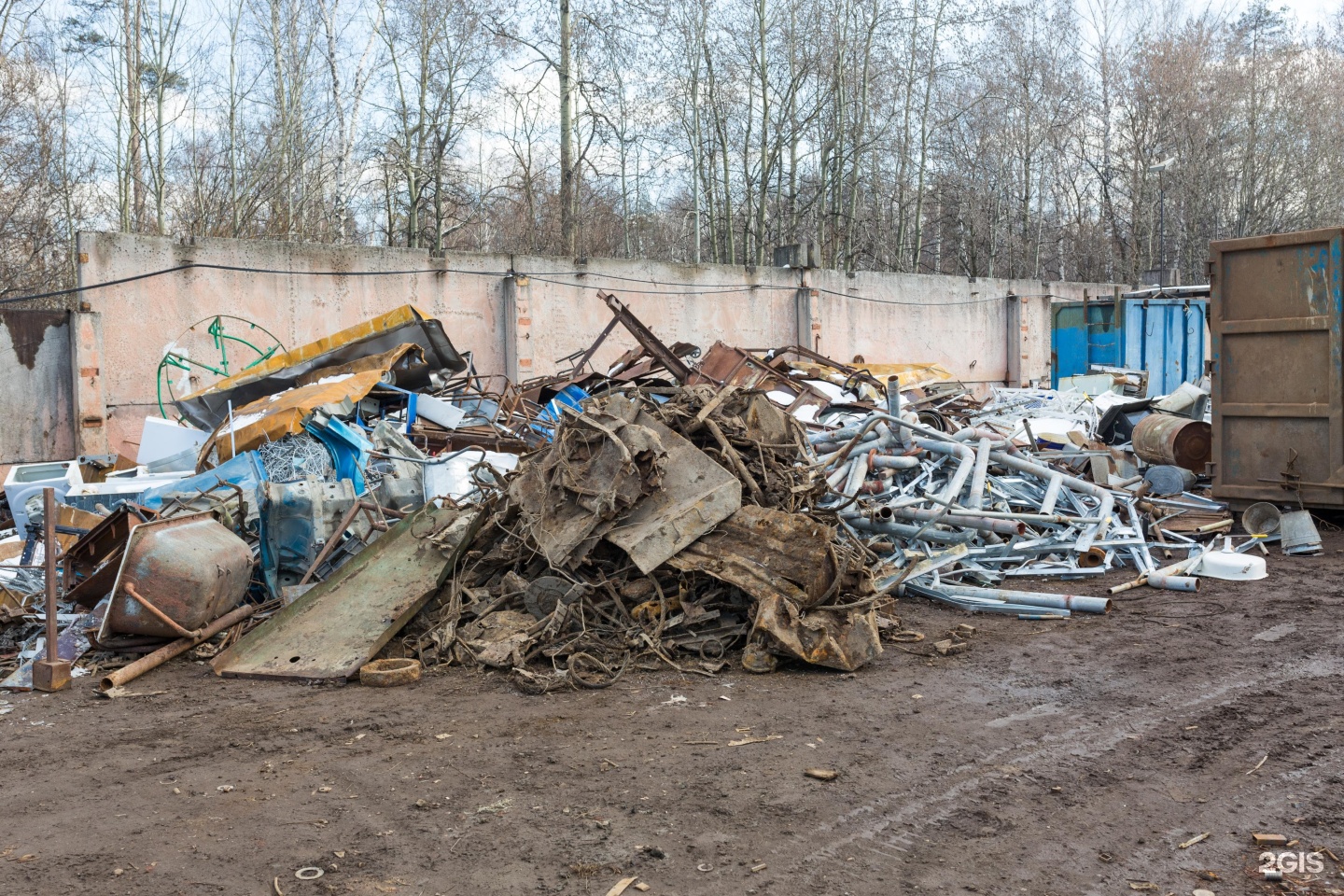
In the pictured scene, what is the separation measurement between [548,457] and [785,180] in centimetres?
2231

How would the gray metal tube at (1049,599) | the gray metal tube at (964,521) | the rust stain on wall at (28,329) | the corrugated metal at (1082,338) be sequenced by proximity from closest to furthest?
the gray metal tube at (1049,599) → the gray metal tube at (964,521) → the rust stain on wall at (28,329) → the corrugated metal at (1082,338)

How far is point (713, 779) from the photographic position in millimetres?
3977

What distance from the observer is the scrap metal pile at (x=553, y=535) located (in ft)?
18.8

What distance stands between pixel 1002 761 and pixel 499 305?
1122cm

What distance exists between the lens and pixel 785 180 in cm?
2711

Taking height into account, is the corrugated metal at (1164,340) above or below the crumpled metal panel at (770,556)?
above

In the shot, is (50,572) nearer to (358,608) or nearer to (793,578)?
(358,608)

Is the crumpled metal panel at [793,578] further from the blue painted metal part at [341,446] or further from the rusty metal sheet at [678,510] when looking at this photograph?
the blue painted metal part at [341,446]

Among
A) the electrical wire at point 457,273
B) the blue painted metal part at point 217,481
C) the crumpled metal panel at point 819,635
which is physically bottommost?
the crumpled metal panel at point 819,635

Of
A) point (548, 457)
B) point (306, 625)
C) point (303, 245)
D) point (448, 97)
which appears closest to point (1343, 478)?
point (548, 457)

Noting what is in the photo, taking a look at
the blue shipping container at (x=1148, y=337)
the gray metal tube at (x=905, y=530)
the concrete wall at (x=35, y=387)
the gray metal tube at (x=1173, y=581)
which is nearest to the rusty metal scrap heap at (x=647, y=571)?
the gray metal tube at (x=905, y=530)

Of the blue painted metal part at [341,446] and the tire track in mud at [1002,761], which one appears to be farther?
the blue painted metal part at [341,446]

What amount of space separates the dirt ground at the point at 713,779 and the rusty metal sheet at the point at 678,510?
725 mm

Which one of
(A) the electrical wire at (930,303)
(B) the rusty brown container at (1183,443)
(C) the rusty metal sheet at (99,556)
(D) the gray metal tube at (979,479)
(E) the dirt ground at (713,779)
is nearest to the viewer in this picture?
(E) the dirt ground at (713,779)
